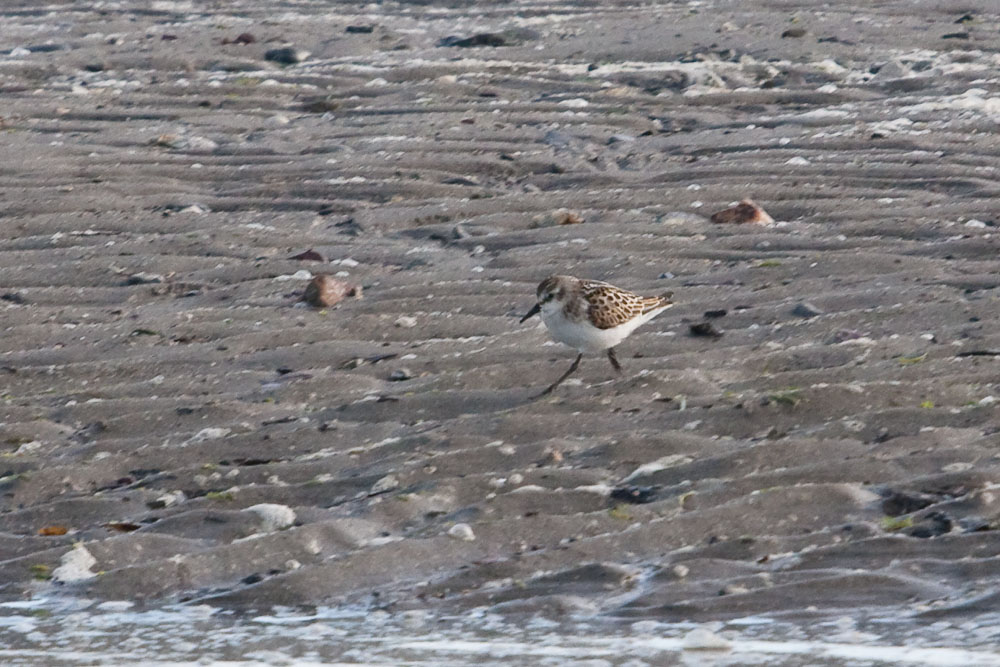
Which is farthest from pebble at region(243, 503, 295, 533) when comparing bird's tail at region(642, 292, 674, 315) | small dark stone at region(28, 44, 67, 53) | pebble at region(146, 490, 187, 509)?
small dark stone at region(28, 44, 67, 53)

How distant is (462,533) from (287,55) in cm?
818

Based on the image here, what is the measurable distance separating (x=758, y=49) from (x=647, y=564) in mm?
7800

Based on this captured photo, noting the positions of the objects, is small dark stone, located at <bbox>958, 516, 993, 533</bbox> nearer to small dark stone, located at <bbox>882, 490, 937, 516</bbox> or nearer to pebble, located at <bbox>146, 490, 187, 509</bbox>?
small dark stone, located at <bbox>882, 490, 937, 516</bbox>

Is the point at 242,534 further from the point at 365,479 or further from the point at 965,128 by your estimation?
the point at 965,128

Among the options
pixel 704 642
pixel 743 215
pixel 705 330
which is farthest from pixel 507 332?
pixel 704 642

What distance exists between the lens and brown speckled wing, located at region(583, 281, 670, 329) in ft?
20.3

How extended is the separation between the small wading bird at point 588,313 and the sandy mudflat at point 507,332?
0.18 metres

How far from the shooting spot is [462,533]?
5.19 metres

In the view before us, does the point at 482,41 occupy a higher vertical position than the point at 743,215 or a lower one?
higher

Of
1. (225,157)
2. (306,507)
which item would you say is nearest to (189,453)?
(306,507)

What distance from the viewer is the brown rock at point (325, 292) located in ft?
24.2

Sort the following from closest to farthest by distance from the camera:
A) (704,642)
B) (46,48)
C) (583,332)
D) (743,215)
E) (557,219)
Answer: (704,642) → (583,332) → (743,215) → (557,219) → (46,48)

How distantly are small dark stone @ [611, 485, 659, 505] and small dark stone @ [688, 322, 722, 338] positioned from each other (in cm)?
150

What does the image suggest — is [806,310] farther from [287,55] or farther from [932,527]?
[287,55]
